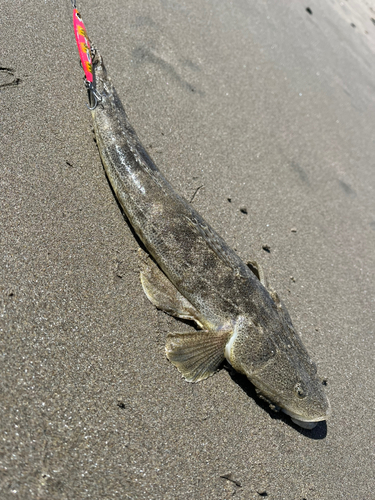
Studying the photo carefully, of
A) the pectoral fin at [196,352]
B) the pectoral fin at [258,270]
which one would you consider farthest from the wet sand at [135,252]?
the pectoral fin at [258,270]

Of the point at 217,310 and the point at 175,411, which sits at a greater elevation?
the point at 217,310

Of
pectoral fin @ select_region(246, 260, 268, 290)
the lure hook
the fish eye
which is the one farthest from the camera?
the lure hook

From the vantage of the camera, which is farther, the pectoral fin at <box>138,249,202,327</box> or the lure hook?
the lure hook

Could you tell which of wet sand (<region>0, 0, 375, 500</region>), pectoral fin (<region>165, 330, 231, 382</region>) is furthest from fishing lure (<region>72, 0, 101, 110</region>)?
pectoral fin (<region>165, 330, 231, 382</region>)

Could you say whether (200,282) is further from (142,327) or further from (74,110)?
(74,110)

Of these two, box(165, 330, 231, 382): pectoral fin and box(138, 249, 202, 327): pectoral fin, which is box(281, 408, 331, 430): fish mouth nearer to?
box(165, 330, 231, 382): pectoral fin

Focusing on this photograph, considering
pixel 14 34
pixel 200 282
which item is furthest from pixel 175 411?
pixel 14 34

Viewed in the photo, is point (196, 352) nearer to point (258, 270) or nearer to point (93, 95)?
point (258, 270)
